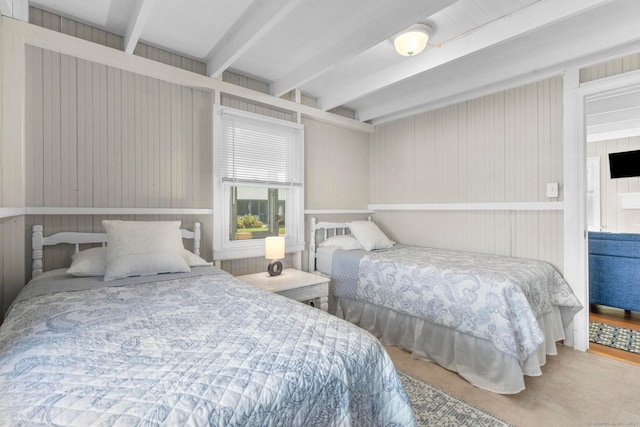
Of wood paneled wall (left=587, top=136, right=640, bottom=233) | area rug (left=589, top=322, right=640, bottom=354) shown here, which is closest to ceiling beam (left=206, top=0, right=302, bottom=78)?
area rug (left=589, top=322, right=640, bottom=354)

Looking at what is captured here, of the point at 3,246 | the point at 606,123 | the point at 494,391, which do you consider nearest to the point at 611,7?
the point at 494,391

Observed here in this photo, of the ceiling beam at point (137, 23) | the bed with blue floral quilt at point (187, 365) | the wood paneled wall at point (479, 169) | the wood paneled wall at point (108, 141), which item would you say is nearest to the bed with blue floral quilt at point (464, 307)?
the wood paneled wall at point (479, 169)

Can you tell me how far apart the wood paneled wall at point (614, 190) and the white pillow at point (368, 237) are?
5096mm

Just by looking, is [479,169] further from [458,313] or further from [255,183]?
[255,183]

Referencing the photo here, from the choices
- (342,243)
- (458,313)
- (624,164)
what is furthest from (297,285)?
(624,164)

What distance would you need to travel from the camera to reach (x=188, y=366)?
894mm

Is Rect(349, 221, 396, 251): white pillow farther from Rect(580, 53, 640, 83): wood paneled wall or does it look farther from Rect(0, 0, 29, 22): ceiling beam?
Rect(0, 0, 29, 22): ceiling beam

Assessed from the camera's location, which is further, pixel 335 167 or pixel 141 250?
pixel 335 167

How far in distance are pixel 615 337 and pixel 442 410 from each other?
220 cm

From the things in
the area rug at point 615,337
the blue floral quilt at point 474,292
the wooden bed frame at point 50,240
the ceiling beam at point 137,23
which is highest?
the ceiling beam at point 137,23

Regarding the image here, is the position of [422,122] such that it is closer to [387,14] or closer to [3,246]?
[387,14]

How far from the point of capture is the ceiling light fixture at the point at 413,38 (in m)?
2.21

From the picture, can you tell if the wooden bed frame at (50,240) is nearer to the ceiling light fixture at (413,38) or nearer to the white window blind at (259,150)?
the white window blind at (259,150)

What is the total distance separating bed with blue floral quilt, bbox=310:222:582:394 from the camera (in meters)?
2.03
